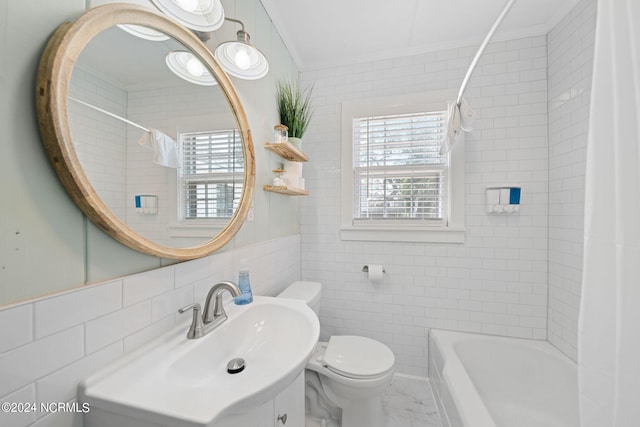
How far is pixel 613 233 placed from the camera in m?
0.50

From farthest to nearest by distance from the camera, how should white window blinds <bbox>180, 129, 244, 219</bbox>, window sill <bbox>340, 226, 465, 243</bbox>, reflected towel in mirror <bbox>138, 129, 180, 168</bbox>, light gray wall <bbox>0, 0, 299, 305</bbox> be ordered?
window sill <bbox>340, 226, 465, 243</bbox>, white window blinds <bbox>180, 129, 244, 219</bbox>, reflected towel in mirror <bbox>138, 129, 180, 168</bbox>, light gray wall <bbox>0, 0, 299, 305</bbox>

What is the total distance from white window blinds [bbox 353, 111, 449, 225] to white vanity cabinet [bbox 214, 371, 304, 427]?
4.38 feet

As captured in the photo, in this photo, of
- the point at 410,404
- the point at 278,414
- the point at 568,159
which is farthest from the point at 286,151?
the point at 410,404

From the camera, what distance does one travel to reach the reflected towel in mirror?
0.77 meters

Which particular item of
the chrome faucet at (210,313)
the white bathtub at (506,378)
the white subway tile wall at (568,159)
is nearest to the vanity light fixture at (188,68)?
the chrome faucet at (210,313)

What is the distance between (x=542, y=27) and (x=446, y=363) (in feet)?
7.83

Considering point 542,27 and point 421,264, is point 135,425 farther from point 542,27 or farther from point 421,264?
point 542,27

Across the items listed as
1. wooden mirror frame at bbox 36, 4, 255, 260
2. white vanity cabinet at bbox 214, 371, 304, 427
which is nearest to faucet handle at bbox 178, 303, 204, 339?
wooden mirror frame at bbox 36, 4, 255, 260

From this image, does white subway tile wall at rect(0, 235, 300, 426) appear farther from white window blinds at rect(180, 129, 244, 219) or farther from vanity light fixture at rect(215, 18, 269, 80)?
vanity light fixture at rect(215, 18, 269, 80)

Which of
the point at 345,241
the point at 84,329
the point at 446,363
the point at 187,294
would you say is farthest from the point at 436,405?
the point at 84,329

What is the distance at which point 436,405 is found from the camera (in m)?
1.63

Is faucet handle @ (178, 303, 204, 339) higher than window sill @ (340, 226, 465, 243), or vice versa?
window sill @ (340, 226, 465, 243)

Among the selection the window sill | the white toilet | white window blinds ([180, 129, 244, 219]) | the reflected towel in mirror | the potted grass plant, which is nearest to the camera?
the reflected towel in mirror

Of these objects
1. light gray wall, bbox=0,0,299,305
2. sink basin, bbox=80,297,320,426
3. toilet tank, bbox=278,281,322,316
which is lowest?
toilet tank, bbox=278,281,322,316
